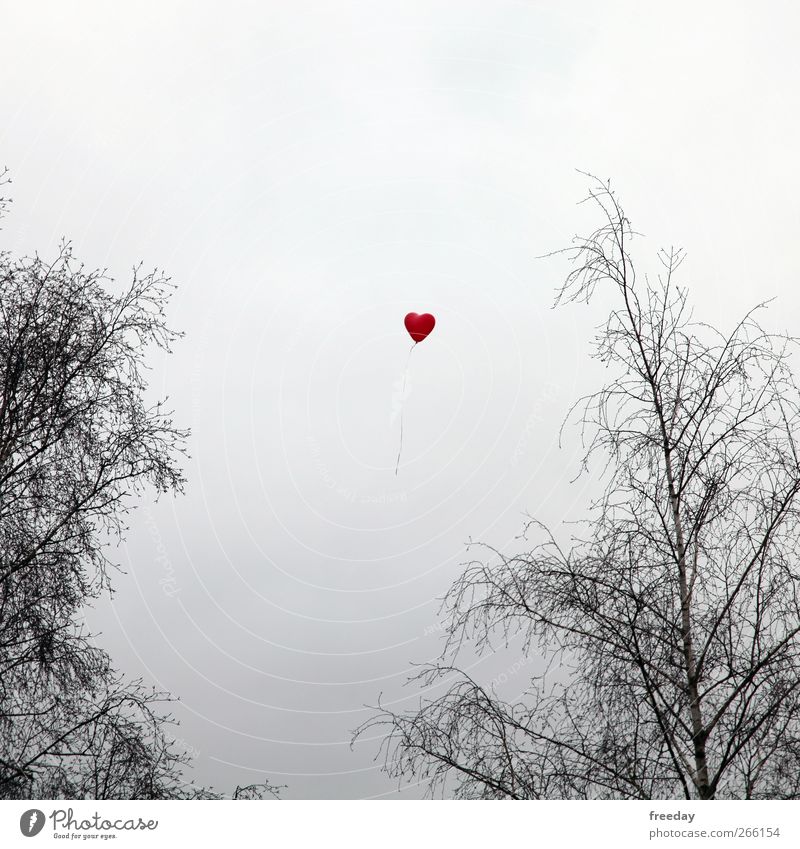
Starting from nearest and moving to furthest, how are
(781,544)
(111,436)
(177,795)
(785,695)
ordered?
(785,695) < (781,544) < (177,795) < (111,436)

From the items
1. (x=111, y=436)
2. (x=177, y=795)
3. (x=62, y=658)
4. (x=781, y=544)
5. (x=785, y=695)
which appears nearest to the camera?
(x=785, y=695)

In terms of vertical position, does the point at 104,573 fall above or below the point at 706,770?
above

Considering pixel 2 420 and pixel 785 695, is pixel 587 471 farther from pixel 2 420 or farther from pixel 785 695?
pixel 2 420

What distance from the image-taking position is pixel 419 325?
17.2 metres

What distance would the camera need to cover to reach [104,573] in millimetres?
9742

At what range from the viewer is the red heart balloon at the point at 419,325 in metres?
17.0

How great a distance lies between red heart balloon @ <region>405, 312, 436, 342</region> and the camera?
17.0 meters

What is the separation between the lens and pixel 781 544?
789 cm
